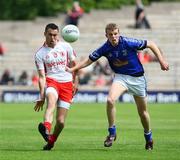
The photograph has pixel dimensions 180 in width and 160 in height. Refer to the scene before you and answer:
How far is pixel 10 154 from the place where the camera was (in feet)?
54.1

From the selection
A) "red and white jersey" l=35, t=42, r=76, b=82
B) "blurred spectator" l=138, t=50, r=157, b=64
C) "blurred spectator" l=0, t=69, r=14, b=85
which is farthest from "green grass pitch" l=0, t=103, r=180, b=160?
"blurred spectator" l=138, t=50, r=157, b=64

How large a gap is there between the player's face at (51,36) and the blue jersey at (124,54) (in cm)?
81

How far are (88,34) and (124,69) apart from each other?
110ft

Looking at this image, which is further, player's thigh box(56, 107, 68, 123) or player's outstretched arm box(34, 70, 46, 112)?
player's thigh box(56, 107, 68, 123)

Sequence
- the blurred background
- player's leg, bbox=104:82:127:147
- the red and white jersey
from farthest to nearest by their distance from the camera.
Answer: the blurred background → the red and white jersey → player's leg, bbox=104:82:127:147

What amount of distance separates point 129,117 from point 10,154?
14.2m

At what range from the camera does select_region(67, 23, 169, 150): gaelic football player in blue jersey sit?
17.4 m

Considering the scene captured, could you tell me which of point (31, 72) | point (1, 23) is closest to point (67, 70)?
point (31, 72)

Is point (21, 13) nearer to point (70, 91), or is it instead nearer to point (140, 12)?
point (140, 12)

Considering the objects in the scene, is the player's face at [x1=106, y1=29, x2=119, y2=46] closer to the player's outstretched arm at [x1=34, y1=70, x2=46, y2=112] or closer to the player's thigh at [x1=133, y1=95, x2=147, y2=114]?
the player's thigh at [x1=133, y1=95, x2=147, y2=114]

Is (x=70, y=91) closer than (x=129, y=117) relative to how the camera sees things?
Yes

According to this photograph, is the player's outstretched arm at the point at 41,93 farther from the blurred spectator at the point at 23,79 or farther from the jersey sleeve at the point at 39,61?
the blurred spectator at the point at 23,79

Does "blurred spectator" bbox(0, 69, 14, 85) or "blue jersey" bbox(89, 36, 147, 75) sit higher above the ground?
"blue jersey" bbox(89, 36, 147, 75)

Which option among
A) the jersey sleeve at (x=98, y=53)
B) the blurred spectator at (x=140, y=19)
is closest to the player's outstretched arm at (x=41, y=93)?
the jersey sleeve at (x=98, y=53)
